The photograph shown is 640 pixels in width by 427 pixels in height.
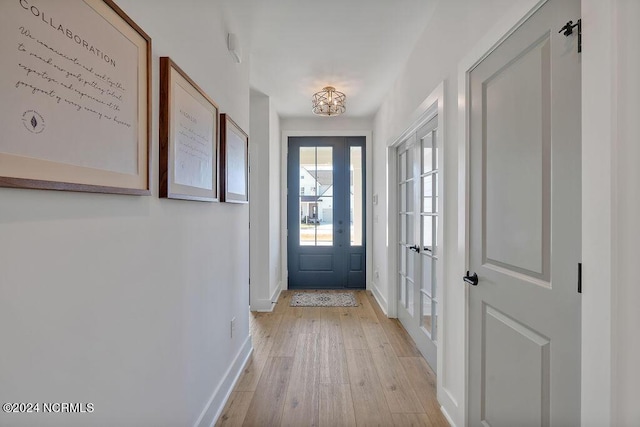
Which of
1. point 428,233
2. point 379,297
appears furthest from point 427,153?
point 379,297

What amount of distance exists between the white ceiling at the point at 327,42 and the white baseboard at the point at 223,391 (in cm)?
242

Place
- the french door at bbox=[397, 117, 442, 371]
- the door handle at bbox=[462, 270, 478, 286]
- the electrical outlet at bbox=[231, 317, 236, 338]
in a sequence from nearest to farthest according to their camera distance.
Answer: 1. the door handle at bbox=[462, 270, 478, 286]
2. the electrical outlet at bbox=[231, 317, 236, 338]
3. the french door at bbox=[397, 117, 442, 371]

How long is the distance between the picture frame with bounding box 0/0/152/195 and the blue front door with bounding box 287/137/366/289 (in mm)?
3290

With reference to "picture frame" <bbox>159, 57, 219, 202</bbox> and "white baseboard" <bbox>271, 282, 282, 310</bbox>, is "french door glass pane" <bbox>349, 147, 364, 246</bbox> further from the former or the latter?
"picture frame" <bbox>159, 57, 219, 202</bbox>

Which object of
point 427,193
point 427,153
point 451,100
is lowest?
point 427,193

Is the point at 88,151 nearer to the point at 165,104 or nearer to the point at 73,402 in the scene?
the point at 165,104

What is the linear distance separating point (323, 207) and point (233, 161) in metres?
2.40

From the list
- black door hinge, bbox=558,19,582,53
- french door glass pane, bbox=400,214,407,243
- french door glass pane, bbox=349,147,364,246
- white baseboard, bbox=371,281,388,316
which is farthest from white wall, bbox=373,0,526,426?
french door glass pane, bbox=349,147,364,246

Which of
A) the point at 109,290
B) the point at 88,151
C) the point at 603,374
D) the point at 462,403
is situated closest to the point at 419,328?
the point at 462,403

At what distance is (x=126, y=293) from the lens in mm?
953

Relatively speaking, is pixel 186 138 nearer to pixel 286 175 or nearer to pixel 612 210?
pixel 612 210

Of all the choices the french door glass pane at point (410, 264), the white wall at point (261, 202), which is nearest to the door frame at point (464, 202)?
the french door glass pane at point (410, 264)

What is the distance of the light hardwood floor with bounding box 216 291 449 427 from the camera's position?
1.70 metres

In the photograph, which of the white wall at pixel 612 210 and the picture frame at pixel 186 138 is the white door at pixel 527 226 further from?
the picture frame at pixel 186 138
